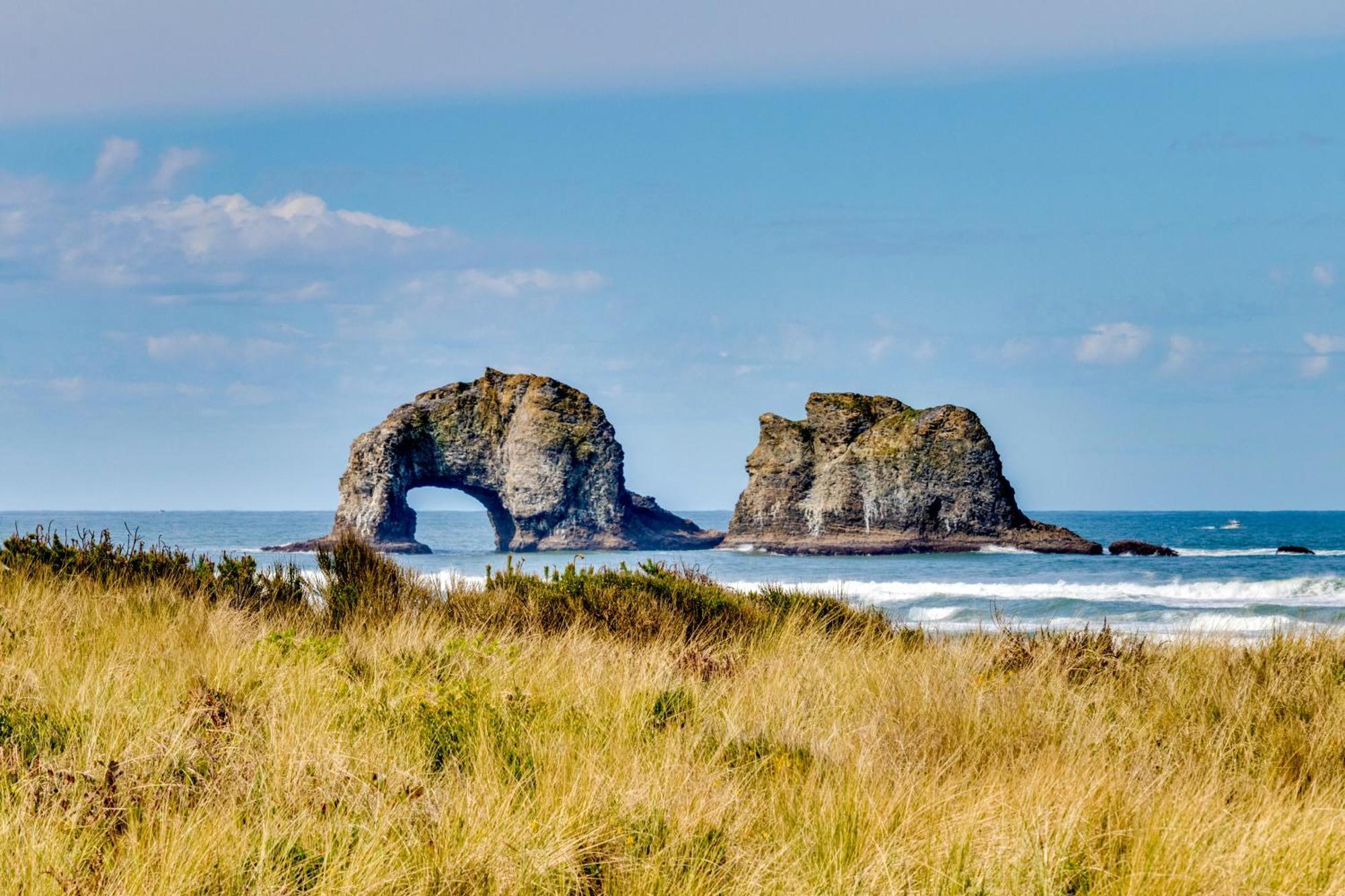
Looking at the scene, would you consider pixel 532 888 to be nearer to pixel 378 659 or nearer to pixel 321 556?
pixel 378 659

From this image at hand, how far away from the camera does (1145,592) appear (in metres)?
31.0

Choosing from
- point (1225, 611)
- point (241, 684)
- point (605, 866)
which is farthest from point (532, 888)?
point (1225, 611)

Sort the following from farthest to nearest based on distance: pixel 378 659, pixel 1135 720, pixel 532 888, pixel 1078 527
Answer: pixel 1078 527, pixel 378 659, pixel 1135 720, pixel 532 888

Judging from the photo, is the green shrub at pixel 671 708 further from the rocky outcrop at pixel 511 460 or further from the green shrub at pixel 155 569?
the rocky outcrop at pixel 511 460

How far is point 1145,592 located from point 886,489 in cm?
4029

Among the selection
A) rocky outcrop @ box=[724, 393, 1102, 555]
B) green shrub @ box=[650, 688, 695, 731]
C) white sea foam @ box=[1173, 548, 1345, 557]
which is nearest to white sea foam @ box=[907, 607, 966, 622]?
green shrub @ box=[650, 688, 695, 731]

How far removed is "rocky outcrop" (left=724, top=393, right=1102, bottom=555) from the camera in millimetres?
70000

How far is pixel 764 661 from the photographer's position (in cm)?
787

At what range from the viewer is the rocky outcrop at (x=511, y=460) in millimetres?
78375

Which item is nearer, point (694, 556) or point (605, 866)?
point (605, 866)

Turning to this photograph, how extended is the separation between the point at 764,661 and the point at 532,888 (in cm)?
442

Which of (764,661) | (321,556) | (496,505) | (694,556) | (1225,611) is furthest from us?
(496,505)

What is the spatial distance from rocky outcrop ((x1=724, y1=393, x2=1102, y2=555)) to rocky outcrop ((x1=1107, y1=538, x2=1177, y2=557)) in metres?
1.38

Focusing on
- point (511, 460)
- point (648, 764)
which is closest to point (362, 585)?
point (648, 764)
